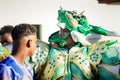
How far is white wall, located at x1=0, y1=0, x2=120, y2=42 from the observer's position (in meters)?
3.77

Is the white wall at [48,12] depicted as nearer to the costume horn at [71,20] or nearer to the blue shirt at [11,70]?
the costume horn at [71,20]

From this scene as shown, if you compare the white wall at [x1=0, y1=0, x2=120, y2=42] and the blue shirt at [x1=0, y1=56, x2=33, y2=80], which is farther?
the white wall at [x1=0, y1=0, x2=120, y2=42]

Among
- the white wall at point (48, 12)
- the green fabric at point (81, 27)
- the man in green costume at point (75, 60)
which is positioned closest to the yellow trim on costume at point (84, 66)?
the man in green costume at point (75, 60)

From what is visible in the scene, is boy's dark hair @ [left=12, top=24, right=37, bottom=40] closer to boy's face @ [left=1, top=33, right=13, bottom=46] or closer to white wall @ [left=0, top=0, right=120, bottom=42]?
boy's face @ [left=1, top=33, right=13, bottom=46]

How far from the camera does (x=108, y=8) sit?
13.3 feet

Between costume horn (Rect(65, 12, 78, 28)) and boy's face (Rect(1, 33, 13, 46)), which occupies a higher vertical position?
costume horn (Rect(65, 12, 78, 28))

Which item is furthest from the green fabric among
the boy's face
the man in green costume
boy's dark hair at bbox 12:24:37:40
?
boy's dark hair at bbox 12:24:37:40

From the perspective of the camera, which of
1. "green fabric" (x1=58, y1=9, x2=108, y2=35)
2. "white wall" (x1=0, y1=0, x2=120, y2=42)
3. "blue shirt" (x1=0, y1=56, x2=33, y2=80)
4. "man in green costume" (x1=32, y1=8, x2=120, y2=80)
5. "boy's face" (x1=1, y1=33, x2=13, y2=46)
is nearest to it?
"blue shirt" (x1=0, y1=56, x2=33, y2=80)

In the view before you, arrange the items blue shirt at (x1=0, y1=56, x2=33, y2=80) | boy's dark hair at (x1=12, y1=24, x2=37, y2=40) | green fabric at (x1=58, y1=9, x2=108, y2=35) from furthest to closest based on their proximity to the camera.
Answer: green fabric at (x1=58, y1=9, x2=108, y2=35), boy's dark hair at (x1=12, y1=24, x2=37, y2=40), blue shirt at (x1=0, y1=56, x2=33, y2=80)

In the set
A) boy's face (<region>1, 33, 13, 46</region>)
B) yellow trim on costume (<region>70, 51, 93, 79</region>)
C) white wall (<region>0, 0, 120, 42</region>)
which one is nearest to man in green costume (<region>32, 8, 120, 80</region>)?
yellow trim on costume (<region>70, 51, 93, 79</region>)

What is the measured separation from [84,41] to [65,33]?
5.1 inches

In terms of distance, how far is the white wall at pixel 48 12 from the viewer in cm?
377

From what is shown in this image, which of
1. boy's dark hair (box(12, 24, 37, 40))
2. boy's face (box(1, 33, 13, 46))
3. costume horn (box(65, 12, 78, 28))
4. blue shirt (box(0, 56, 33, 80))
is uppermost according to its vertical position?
boy's dark hair (box(12, 24, 37, 40))

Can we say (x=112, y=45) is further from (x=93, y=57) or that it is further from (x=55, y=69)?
(x=55, y=69)
